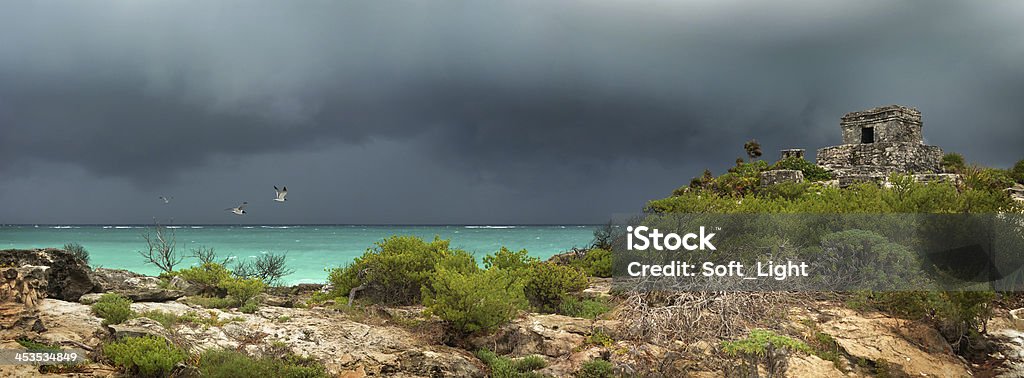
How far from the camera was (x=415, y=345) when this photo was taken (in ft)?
29.5

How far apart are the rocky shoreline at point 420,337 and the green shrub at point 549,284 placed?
4.64 feet

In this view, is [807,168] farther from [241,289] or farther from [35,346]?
[35,346]

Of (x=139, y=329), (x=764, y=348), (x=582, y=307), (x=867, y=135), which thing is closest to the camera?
(x=764, y=348)

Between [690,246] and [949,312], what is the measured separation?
4561 millimetres

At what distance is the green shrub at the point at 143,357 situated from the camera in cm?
680

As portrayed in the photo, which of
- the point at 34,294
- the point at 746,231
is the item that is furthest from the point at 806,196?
the point at 34,294

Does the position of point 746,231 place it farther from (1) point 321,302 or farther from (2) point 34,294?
(2) point 34,294

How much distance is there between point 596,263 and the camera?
1530cm

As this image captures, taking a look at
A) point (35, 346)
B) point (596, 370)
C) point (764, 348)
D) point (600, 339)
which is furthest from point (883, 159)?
point (35, 346)

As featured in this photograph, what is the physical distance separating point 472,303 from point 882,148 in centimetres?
2372

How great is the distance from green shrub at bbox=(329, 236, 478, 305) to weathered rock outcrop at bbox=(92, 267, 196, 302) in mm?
3376

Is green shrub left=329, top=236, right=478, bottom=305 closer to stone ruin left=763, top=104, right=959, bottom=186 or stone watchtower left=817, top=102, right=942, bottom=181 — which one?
stone ruin left=763, top=104, right=959, bottom=186

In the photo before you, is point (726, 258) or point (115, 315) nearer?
point (115, 315)

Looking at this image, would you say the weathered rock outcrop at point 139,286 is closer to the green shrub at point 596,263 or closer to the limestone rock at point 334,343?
the limestone rock at point 334,343
